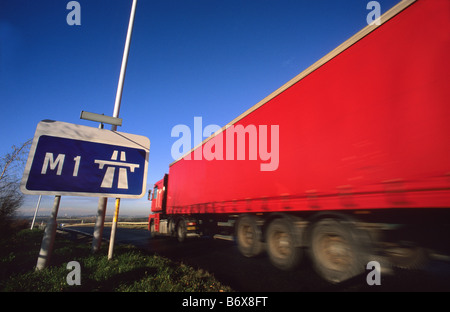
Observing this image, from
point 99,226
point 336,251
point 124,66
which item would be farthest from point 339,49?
point 99,226

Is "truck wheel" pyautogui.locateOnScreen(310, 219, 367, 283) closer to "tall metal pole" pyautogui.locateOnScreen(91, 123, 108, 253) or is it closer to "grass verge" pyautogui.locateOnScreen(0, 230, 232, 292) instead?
"grass verge" pyautogui.locateOnScreen(0, 230, 232, 292)

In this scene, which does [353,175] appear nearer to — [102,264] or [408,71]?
[408,71]

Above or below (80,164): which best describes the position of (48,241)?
below

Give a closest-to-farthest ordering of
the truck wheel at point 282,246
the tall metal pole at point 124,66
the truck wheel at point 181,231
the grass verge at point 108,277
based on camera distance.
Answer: the grass verge at point 108,277 < the truck wheel at point 282,246 < the tall metal pole at point 124,66 < the truck wheel at point 181,231

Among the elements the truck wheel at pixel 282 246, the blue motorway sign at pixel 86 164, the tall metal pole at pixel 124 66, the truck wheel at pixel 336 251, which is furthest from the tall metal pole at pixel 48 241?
the truck wheel at pixel 336 251

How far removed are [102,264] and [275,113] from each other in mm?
5216

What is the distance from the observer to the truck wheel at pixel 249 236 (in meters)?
5.60

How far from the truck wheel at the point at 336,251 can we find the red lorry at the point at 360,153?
18 mm

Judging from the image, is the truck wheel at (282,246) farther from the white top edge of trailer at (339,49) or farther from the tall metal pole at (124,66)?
the tall metal pole at (124,66)

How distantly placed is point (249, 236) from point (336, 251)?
106 inches

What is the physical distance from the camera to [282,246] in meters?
4.91

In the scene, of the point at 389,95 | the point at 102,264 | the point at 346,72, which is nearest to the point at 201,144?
the point at 102,264

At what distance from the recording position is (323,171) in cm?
379

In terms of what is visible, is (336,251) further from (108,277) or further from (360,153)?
(108,277)
